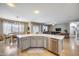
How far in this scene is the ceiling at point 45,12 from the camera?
2.42m

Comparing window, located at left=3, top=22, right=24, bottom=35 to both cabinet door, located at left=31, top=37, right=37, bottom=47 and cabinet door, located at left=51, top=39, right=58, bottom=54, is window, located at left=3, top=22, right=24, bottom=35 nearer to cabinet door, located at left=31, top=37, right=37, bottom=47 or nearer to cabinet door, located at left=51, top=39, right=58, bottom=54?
cabinet door, located at left=51, top=39, right=58, bottom=54

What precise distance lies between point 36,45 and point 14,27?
6.73 ft

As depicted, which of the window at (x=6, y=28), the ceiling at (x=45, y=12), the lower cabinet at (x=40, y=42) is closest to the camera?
the ceiling at (x=45, y=12)

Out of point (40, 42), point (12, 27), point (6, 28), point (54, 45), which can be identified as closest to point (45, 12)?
point (12, 27)

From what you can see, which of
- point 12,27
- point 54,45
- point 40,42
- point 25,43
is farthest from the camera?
point 40,42

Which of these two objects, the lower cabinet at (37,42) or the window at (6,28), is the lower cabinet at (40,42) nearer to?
the lower cabinet at (37,42)

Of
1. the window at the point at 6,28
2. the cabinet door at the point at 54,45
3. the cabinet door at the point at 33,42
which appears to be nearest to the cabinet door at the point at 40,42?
the cabinet door at the point at 33,42

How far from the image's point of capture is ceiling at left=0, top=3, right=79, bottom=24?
2.42m

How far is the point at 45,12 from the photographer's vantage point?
2.73 metres

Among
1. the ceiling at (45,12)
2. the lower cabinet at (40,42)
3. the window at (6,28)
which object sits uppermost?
the ceiling at (45,12)

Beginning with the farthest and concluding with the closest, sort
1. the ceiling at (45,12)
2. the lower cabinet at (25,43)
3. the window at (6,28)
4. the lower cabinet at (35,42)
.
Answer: the lower cabinet at (25,43) → the lower cabinet at (35,42) → the window at (6,28) → the ceiling at (45,12)

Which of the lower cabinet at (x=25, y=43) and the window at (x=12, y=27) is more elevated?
the window at (x=12, y=27)

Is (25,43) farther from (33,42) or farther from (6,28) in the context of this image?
(6,28)

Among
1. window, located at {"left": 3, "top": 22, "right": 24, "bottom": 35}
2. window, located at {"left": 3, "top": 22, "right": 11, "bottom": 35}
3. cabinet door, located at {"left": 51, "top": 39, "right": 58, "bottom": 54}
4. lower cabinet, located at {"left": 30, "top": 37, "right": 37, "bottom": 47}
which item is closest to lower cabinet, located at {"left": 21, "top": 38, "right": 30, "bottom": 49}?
lower cabinet, located at {"left": 30, "top": 37, "right": 37, "bottom": 47}
